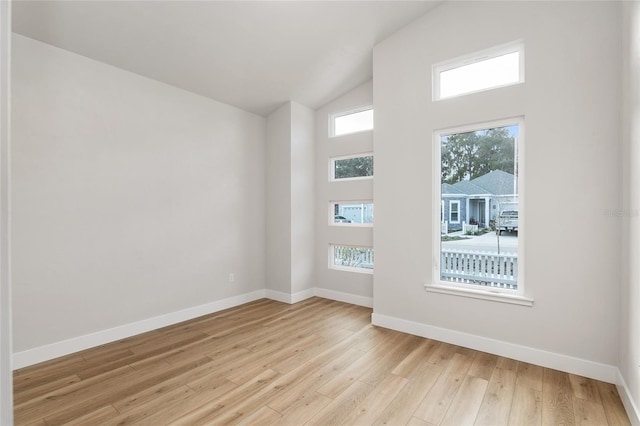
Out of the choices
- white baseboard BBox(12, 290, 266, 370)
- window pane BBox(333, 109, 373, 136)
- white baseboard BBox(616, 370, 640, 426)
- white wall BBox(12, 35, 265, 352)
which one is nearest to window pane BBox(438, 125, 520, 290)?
white baseboard BBox(616, 370, 640, 426)

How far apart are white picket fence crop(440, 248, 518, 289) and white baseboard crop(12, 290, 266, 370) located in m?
3.06

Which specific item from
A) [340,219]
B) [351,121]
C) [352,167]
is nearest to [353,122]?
[351,121]

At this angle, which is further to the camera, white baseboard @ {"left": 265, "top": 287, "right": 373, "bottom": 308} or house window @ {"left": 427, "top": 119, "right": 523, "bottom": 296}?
white baseboard @ {"left": 265, "top": 287, "right": 373, "bottom": 308}

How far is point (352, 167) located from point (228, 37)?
8.04ft

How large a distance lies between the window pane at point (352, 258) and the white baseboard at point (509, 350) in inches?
41.7

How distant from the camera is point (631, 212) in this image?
2.25m

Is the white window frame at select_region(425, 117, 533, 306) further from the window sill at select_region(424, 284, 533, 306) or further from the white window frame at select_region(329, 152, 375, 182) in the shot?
the white window frame at select_region(329, 152, 375, 182)

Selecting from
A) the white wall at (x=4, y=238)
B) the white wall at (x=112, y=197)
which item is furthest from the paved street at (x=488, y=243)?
the white wall at (x=4, y=238)

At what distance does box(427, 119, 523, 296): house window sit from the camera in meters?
3.08

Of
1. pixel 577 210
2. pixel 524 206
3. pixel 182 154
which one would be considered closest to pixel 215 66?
pixel 182 154

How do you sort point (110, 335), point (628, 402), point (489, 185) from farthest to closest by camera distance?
point (110, 335) < point (489, 185) < point (628, 402)

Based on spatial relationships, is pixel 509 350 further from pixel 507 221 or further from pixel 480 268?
pixel 507 221

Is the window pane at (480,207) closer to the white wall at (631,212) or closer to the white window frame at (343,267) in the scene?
the white wall at (631,212)

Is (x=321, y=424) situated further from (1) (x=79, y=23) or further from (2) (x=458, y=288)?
(1) (x=79, y=23)
